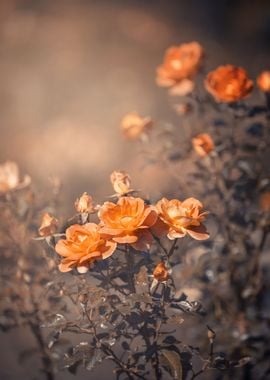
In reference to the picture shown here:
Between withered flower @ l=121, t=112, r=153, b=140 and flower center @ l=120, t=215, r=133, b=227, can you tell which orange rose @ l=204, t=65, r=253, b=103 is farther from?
flower center @ l=120, t=215, r=133, b=227

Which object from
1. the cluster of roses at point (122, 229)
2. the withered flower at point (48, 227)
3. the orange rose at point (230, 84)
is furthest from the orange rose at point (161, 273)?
the orange rose at point (230, 84)

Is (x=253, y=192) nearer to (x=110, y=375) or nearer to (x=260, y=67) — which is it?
(x=110, y=375)

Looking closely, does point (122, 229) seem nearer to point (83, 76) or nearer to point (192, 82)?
point (192, 82)

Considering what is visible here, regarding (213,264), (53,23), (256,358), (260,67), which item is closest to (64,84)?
(53,23)

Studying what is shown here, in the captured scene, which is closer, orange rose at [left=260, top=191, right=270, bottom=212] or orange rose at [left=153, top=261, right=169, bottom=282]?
orange rose at [left=153, top=261, right=169, bottom=282]

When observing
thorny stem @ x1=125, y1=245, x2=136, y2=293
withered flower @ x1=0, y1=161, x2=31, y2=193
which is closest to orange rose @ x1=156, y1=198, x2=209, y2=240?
thorny stem @ x1=125, y1=245, x2=136, y2=293

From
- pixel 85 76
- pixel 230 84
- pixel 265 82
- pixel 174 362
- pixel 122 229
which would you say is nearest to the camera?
pixel 122 229

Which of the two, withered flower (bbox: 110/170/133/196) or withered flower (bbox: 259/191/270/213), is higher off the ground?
withered flower (bbox: 110/170/133/196)

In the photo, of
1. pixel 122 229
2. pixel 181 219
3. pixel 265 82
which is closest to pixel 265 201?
pixel 265 82
